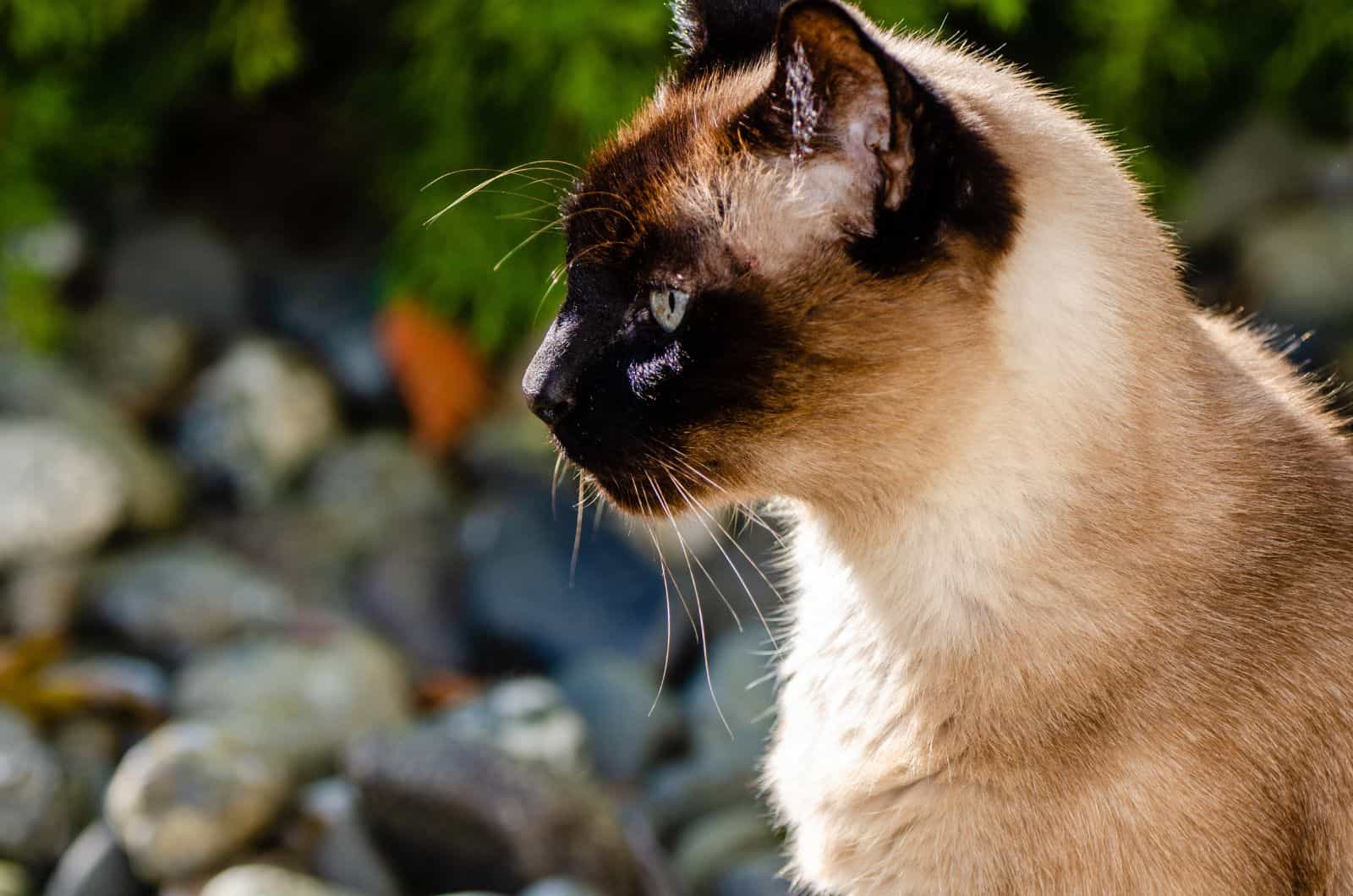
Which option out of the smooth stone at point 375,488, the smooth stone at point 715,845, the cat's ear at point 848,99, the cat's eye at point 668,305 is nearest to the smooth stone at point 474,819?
the smooth stone at point 715,845

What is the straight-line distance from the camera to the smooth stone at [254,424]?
167 inches

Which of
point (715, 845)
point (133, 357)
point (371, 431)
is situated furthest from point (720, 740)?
point (133, 357)

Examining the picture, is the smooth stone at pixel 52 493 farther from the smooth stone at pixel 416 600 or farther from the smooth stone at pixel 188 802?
the smooth stone at pixel 188 802

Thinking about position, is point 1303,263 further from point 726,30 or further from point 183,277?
point 183,277

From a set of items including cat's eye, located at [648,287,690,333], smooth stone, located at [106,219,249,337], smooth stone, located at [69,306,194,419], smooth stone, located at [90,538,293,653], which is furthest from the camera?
smooth stone, located at [106,219,249,337]

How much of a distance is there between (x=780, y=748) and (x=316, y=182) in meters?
3.44

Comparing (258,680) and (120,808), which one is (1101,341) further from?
(258,680)

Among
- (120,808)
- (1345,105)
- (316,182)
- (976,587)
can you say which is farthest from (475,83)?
(976,587)

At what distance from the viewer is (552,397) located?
180cm

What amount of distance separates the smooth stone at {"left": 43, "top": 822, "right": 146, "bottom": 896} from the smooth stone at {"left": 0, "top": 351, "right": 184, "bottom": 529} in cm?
129

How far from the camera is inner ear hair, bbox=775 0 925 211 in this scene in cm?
148

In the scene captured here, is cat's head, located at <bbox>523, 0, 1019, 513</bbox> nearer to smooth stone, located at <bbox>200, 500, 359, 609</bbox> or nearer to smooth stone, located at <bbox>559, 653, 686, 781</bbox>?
smooth stone, located at <bbox>559, 653, 686, 781</bbox>

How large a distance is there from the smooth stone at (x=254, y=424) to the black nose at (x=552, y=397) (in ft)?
8.61

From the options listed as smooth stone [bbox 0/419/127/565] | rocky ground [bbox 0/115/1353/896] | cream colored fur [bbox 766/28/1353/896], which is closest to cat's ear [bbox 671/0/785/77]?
cream colored fur [bbox 766/28/1353/896]
